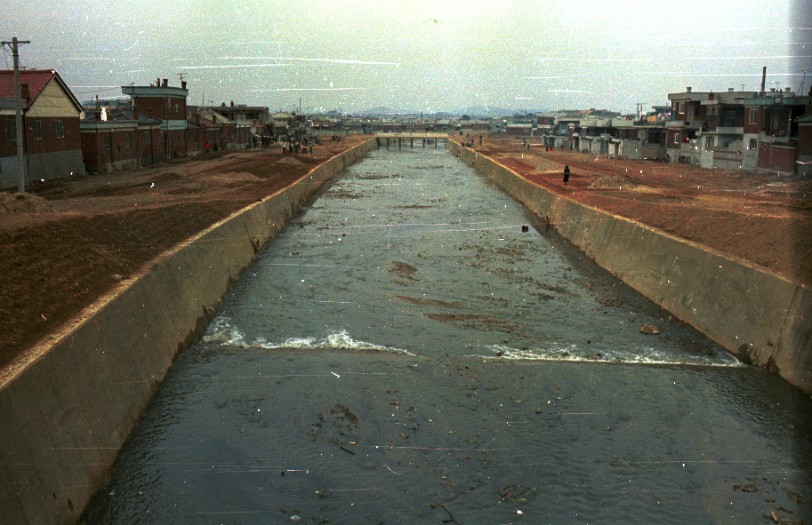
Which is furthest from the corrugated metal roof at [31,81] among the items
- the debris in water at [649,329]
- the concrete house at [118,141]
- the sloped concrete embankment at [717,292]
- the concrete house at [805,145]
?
the concrete house at [805,145]

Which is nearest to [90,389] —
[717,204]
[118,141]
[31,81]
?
[717,204]

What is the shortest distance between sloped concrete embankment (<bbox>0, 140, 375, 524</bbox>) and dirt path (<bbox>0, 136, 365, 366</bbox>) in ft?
2.31

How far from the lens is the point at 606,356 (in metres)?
18.1

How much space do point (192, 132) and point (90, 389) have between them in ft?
210

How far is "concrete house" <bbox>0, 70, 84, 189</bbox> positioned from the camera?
35.6 meters

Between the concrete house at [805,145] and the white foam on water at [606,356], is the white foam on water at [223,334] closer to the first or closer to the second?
the white foam on water at [606,356]

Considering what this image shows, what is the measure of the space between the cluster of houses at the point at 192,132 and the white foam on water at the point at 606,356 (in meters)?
28.2

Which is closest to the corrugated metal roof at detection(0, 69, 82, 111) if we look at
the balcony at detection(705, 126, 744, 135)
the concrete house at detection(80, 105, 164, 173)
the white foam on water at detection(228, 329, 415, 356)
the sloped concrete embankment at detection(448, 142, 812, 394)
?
the concrete house at detection(80, 105, 164, 173)

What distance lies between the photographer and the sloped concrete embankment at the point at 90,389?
30.8 ft

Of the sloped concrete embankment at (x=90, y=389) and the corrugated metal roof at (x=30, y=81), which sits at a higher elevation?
Answer: the corrugated metal roof at (x=30, y=81)

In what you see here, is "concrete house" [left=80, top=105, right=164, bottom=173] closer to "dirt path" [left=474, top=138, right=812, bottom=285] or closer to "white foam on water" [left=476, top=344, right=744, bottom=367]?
"dirt path" [left=474, top=138, right=812, bottom=285]

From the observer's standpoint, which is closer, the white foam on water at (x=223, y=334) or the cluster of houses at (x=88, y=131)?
the white foam on water at (x=223, y=334)

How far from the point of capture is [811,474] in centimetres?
1259

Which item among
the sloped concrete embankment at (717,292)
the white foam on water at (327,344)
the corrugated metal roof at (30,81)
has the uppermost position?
the corrugated metal roof at (30,81)
